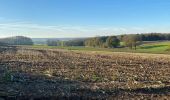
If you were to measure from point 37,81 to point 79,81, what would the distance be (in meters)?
2.65

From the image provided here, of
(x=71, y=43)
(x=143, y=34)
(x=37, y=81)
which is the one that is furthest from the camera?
(x=71, y=43)

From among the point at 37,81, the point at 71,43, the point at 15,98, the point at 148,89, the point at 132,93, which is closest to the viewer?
the point at 15,98

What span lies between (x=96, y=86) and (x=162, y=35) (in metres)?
118

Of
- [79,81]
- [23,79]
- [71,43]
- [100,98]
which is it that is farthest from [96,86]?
[71,43]

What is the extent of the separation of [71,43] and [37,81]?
124 m

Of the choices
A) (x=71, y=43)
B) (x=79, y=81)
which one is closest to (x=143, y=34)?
(x=71, y=43)

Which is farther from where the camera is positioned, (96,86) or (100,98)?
(96,86)

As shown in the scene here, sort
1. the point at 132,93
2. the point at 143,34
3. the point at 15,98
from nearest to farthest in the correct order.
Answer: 1. the point at 15,98
2. the point at 132,93
3. the point at 143,34

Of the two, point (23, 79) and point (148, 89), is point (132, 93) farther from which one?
point (23, 79)

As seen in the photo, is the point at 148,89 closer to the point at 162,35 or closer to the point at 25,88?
the point at 25,88

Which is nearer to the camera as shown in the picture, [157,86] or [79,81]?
[157,86]

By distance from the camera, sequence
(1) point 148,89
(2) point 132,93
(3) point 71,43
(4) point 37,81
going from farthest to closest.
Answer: (3) point 71,43
(4) point 37,81
(1) point 148,89
(2) point 132,93

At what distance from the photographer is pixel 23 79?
21672 millimetres

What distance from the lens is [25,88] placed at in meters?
18.2
